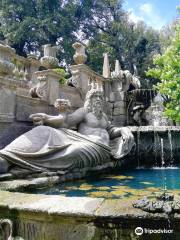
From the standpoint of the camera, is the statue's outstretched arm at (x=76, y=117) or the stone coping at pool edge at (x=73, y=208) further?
the statue's outstretched arm at (x=76, y=117)

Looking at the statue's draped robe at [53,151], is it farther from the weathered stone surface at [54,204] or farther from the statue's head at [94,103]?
the weathered stone surface at [54,204]

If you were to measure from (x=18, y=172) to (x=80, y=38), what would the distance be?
29313 mm

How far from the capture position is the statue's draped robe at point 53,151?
5.16 m

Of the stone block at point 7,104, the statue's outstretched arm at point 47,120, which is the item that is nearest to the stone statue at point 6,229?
the statue's outstretched arm at point 47,120

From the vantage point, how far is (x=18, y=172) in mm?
4977

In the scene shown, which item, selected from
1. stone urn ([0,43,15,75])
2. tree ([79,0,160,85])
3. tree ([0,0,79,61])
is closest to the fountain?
stone urn ([0,43,15,75])

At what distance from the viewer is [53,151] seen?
5.47m

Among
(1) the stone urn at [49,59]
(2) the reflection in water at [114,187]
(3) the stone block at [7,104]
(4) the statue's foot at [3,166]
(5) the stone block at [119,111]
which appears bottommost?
(2) the reflection in water at [114,187]

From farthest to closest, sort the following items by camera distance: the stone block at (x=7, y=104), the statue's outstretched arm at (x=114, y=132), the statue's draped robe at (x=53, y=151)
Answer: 1. the statue's outstretched arm at (x=114, y=132)
2. the stone block at (x=7, y=104)
3. the statue's draped robe at (x=53, y=151)

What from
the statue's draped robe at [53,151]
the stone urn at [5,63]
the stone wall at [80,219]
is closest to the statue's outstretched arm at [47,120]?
the statue's draped robe at [53,151]

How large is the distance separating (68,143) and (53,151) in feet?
1.24

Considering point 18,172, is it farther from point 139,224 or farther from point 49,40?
point 49,40

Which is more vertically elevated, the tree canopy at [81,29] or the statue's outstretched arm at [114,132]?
the tree canopy at [81,29]

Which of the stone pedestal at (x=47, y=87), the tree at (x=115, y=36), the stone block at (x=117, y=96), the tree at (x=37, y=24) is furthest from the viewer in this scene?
the tree at (x=115, y=36)
